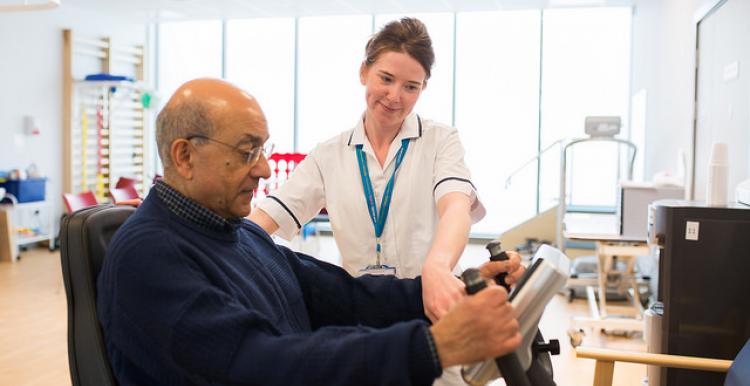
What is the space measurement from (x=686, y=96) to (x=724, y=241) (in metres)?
2.57

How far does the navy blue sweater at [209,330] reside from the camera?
3.17ft

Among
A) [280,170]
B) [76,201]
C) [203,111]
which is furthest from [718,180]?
[76,201]

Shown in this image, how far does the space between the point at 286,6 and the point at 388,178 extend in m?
7.02

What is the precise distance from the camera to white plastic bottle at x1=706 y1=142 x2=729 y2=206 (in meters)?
2.66

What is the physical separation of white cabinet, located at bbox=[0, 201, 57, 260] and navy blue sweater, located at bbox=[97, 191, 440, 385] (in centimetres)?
671

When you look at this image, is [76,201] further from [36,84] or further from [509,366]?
[509,366]

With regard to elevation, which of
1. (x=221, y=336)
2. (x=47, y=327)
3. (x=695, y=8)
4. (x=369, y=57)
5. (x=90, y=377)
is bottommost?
(x=47, y=327)

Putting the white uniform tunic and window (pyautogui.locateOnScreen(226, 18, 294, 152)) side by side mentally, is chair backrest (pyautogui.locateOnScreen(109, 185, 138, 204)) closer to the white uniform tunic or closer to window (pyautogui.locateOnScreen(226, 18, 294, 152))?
window (pyautogui.locateOnScreen(226, 18, 294, 152))

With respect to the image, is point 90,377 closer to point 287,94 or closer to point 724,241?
point 724,241

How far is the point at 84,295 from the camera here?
4.16 feet

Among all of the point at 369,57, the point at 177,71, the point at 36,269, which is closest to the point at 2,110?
the point at 36,269

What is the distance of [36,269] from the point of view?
22.2 feet

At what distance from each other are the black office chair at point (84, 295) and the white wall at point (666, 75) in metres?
3.65

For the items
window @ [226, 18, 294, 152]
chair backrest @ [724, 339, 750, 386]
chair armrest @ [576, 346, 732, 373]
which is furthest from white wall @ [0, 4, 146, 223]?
chair backrest @ [724, 339, 750, 386]
